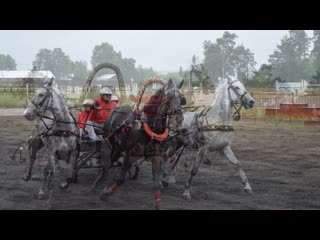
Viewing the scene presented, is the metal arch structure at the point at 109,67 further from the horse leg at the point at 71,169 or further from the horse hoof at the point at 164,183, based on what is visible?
the horse hoof at the point at 164,183

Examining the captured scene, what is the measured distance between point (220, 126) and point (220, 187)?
4.58 ft

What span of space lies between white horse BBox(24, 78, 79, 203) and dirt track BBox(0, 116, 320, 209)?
0.68 meters

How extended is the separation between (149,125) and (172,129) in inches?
19.8

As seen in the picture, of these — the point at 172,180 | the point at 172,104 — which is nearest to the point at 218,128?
the point at 172,104

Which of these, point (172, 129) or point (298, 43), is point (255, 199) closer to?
point (172, 129)

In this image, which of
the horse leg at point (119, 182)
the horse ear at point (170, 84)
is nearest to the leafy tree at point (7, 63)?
the horse leg at point (119, 182)

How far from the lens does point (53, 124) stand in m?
7.59

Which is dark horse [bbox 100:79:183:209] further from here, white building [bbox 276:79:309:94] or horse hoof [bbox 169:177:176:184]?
white building [bbox 276:79:309:94]

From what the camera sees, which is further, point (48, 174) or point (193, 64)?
point (193, 64)

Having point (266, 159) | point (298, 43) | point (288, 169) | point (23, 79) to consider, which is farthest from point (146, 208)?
point (298, 43)

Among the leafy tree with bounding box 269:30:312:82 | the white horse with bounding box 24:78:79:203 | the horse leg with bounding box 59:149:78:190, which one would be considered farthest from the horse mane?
the leafy tree with bounding box 269:30:312:82

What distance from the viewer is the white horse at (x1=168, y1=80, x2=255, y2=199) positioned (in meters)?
8.15

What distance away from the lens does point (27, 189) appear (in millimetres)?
8555

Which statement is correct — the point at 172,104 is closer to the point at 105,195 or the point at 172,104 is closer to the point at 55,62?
the point at 105,195
